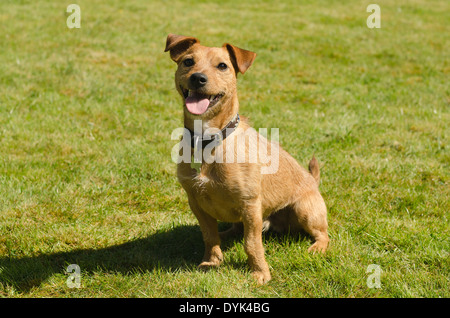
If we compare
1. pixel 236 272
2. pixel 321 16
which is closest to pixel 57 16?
pixel 321 16

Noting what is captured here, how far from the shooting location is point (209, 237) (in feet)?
13.1

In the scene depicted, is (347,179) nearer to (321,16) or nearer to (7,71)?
(7,71)

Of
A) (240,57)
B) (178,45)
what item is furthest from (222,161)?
(178,45)

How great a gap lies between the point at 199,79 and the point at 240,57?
533mm

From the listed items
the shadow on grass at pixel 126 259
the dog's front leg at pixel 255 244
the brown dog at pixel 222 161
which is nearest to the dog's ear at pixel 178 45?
the brown dog at pixel 222 161

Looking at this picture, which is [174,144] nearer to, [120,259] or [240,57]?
[120,259]

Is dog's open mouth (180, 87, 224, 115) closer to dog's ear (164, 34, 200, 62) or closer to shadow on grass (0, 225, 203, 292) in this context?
dog's ear (164, 34, 200, 62)

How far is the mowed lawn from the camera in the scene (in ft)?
12.3

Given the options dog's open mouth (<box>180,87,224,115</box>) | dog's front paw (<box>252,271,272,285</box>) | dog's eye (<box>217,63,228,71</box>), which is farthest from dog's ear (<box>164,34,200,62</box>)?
dog's front paw (<box>252,271,272,285</box>)

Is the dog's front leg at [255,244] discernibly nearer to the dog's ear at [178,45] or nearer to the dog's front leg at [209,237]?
the dog's front leg at [209,237]

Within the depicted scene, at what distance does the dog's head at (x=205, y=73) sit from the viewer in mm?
3543

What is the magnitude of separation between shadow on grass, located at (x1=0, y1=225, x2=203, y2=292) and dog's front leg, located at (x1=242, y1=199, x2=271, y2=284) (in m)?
0.51

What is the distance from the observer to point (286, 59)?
10922 millimetres

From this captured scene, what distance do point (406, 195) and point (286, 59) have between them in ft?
20.7
